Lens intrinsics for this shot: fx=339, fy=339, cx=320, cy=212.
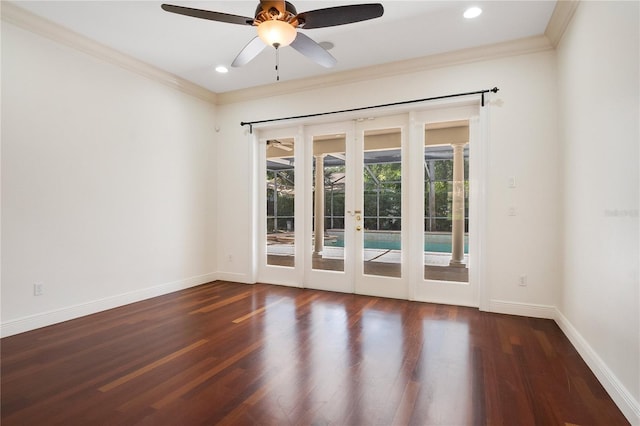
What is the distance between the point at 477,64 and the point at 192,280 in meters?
4.66

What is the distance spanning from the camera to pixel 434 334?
9.99 feet

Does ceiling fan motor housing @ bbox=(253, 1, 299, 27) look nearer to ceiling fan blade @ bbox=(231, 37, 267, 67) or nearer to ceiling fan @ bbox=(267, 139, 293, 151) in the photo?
ceiling fan blade @ bbox=(231, 37, 267, 67)

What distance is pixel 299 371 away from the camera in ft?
7.65

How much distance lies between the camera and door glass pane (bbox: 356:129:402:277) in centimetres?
436

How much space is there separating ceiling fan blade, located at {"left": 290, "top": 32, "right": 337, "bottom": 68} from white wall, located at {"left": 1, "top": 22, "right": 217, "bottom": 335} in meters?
2.48

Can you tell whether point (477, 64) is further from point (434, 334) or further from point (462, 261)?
point (434, 334)

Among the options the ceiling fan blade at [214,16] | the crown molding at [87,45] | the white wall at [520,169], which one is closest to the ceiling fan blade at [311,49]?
the ceiling fan blade at [214,16]

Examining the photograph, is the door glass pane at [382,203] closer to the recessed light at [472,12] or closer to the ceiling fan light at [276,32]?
the recessed light at [472,12]

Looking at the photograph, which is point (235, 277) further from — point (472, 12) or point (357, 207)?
point (472, 12)

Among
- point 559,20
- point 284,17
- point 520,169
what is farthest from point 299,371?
point 559,20

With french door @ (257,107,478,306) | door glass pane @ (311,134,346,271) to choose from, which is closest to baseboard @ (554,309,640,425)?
french door @ (257,107,478,306)

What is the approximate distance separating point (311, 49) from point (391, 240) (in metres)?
2.59

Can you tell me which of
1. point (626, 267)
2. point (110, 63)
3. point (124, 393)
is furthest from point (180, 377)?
point (110, 63)

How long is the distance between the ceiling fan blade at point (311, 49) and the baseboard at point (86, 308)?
3394mm
